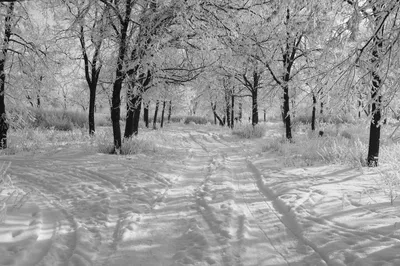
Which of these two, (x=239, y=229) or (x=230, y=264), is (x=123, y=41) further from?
(x=230, y=264)

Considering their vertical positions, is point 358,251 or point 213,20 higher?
point 213,20

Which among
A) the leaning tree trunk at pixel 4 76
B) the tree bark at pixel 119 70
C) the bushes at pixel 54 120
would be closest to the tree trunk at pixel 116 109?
A: the tree bark at pixel 119 70

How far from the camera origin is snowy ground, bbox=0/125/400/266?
107 inches

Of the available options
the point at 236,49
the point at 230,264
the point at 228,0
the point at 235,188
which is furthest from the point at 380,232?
the point at 228,0

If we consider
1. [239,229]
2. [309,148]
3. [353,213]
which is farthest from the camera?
[309,148]

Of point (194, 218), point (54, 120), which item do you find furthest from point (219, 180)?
point (54, 120)

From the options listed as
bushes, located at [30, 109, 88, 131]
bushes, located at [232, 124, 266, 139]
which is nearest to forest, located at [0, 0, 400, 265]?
bushes, located at [232, 124, 266, 139]

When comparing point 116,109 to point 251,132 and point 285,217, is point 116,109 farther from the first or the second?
point 251,132

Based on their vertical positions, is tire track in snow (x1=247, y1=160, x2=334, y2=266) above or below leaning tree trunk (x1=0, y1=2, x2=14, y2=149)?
below

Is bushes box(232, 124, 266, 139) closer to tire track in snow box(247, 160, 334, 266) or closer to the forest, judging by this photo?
the forest

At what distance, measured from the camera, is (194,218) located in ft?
12.1

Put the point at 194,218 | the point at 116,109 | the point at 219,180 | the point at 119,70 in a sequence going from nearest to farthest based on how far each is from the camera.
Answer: the point at 194,218, the point at 219,180, the point at 119,70, the point at 116,109

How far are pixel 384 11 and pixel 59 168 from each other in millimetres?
6579

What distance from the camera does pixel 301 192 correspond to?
15.4 feet
